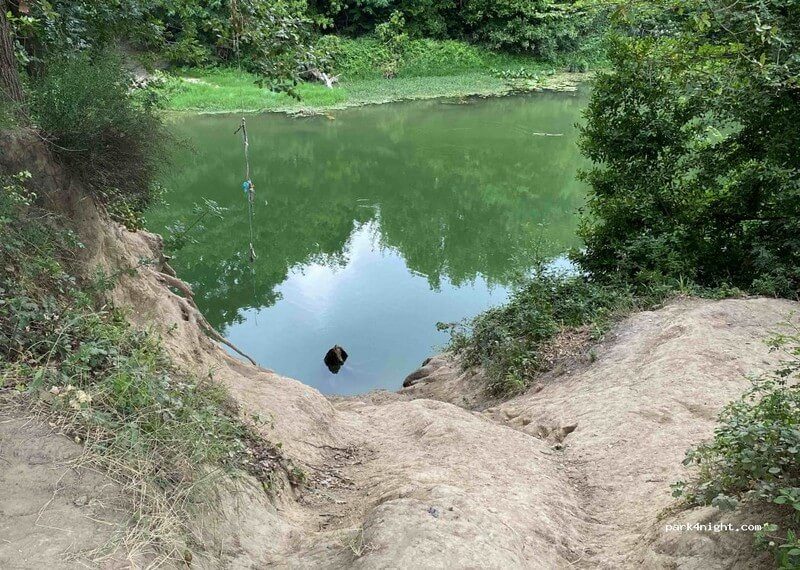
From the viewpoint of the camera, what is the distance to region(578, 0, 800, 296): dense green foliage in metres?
7.93

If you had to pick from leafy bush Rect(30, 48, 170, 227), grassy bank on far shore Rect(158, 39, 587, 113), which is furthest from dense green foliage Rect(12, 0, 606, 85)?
grassy bank on far shore Rect(158, 39, 587, 113)

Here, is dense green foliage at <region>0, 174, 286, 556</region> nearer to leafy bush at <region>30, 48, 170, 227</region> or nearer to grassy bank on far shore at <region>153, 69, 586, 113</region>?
leafy bush at <region>30, 48, 170, 227</region>

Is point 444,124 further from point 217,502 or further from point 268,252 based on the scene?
point 217,502

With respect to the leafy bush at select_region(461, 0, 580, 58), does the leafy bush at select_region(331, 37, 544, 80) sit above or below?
below

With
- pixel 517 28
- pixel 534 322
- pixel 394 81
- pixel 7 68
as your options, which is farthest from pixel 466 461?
pixel 517 28

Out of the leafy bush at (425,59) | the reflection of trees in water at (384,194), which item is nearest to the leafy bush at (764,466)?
the reflection of trees in water at (384,194)

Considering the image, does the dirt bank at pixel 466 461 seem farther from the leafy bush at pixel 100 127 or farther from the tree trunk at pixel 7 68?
the tree trunk at pixel 7 68

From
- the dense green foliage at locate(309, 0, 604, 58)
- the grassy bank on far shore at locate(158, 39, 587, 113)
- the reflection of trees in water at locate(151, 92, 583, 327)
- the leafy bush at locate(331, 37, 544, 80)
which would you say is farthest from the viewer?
the dense green foliage at locate(309, 0, 604, 58)

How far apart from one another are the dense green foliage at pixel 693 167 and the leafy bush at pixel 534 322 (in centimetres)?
54

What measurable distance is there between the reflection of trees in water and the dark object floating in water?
224 cm

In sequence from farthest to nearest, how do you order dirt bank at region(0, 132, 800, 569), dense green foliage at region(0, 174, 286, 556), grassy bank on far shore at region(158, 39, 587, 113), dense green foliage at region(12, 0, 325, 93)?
grassy bank on far shore at region(158, 39, 587, 113) < dense green foliage at region(12, 0, 325, 93) < dense green foliage at region(0, 174, 286, 556) < dirt bank at region(0, 132, 800, 569)

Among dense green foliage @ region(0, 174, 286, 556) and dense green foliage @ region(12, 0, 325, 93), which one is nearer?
dense green foliage @ region(0, 174, 286, 556)

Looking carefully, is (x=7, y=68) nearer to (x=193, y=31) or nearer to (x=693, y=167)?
(x=193, y=31)

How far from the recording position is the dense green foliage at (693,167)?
→ 26.0 ft
